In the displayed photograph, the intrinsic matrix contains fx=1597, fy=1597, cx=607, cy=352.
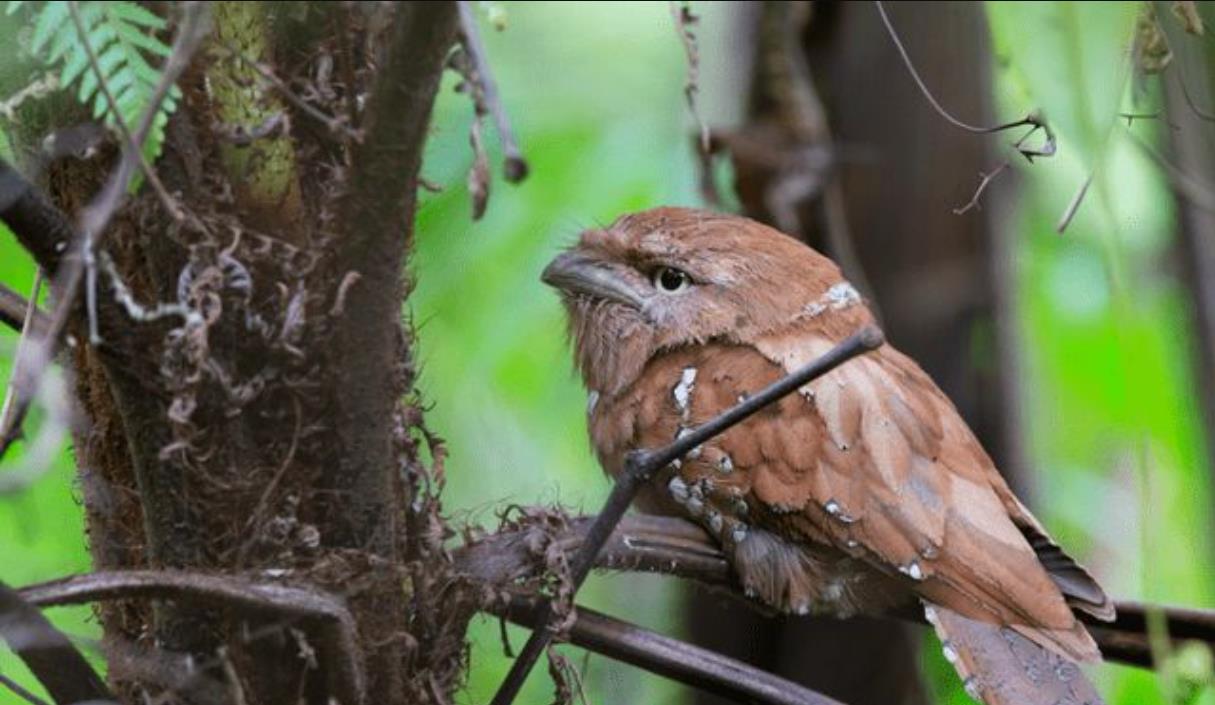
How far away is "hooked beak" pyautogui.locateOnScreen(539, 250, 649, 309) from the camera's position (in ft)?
9.82

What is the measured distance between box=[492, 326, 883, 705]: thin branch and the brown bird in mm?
789

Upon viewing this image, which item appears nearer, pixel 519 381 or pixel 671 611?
pixel 519 381

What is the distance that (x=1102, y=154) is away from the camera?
1.81 metres

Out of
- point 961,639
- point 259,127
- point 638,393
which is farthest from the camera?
point 638,393

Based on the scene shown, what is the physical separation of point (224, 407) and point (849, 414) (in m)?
1.31

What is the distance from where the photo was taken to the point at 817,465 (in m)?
2.58

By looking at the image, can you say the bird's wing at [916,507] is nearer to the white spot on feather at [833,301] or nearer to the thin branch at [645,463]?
the white spot on feather at [833,301]

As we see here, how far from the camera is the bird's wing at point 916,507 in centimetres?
251

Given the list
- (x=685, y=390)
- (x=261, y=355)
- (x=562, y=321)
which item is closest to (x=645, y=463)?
(x=261, y=355)

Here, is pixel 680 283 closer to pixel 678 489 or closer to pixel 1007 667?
pixel 678 489

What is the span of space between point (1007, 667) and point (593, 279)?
1057 mm

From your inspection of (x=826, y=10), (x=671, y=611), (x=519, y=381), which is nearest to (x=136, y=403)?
(x=519, y=381)

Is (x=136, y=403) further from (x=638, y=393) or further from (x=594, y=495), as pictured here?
(x=594, y=495)

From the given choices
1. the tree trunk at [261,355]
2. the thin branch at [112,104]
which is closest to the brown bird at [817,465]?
the tree trunk at [261,355]
